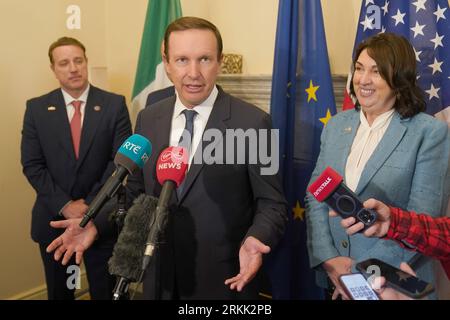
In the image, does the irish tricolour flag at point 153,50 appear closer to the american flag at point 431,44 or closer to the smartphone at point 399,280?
the american flag at point 431,44

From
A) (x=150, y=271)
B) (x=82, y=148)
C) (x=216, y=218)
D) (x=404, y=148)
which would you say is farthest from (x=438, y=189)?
(x=82, y=148)

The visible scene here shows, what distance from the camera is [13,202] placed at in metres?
2.84

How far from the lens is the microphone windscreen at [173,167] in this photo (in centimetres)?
104

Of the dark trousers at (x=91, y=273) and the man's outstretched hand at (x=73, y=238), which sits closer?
the man's outstretched hand at (x=73, y=238)

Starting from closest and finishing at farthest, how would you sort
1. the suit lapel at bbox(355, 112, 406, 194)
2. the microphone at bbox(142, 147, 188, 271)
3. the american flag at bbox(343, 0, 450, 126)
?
1. the microphone at bbox(142, 147, 188, 271)
2. the suit lapel at bbox(355, 112, 406, 194)
3. the american flag at bbox(343, 0, 450, 126)

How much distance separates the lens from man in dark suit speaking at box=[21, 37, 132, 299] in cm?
228

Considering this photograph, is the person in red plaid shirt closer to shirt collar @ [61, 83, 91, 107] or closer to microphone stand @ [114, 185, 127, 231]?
microphone stand @ [114, 185, 127, 231]

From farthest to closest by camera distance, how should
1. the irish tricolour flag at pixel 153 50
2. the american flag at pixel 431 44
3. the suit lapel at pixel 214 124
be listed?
the irish tricolour flag at pixel 153 50 < the american flag at pixel 431 44 < the suit lapel at pixel 214 124

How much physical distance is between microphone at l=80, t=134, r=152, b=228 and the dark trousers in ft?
4.80

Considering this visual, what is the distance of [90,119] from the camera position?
2311 mm

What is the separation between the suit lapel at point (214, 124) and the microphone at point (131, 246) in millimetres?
287

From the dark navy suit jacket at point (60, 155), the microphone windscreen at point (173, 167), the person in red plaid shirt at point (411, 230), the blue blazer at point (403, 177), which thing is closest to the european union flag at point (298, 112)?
the blue blazer at point (403, 177)

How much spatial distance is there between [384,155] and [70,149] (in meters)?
1.62

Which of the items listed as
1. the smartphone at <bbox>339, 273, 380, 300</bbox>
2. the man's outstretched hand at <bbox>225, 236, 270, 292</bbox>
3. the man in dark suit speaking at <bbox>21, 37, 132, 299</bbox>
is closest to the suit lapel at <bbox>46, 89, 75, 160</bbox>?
the man in dark suit speaking at <bbox>21, 37, 132, 299</bbox>
